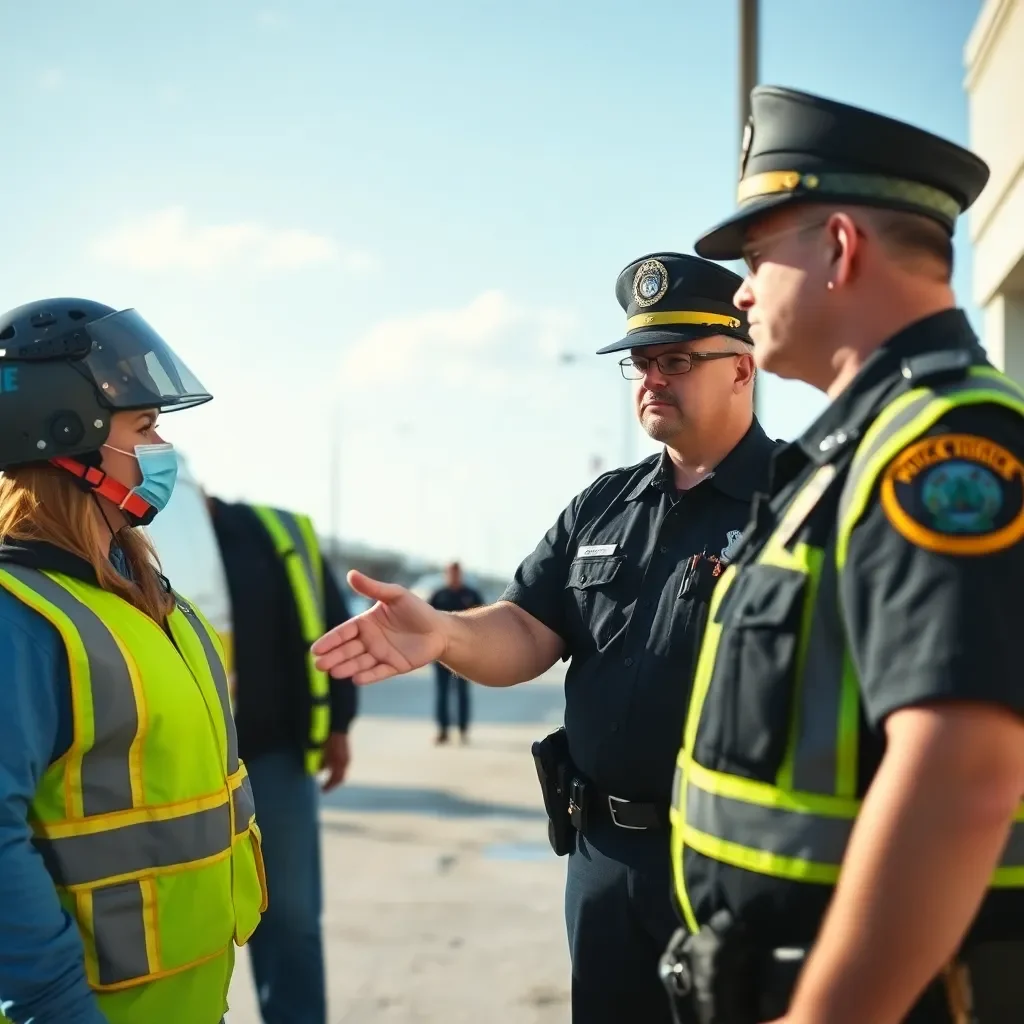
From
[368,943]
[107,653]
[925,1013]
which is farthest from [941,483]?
[368,943]

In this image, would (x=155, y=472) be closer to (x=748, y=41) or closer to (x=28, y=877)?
(x=28, y=877)

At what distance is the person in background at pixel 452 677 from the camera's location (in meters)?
12.9

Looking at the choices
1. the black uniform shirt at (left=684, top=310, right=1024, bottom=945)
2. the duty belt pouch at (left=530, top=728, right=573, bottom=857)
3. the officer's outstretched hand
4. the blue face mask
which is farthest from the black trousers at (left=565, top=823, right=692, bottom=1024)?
the blue face mask

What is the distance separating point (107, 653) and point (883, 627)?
1.41 meters

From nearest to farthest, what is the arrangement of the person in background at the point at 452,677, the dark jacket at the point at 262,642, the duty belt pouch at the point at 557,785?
1. the duty belt pouch at the point at 557,785
2. the dark jacket at the point at 262,642
3. the person in background at the point at 452,677

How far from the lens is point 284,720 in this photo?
434cm

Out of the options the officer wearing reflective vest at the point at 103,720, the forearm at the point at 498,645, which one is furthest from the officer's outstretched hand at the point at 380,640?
the officer wearing reflective vest at the point at 103,720

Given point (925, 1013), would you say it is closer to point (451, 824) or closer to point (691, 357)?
point (691, 357)

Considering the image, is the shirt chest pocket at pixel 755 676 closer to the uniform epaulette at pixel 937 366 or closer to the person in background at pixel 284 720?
the uniform epaulette at pixel 937 366

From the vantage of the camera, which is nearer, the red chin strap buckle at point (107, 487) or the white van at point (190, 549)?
the red chin strap buckle at point (107, 487)

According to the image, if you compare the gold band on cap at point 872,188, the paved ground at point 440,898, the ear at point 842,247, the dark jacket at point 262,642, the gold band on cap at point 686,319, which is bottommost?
the paved ground at point 440,898

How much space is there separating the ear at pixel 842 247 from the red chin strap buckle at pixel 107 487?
5.12ft

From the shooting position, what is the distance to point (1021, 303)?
23.3ft

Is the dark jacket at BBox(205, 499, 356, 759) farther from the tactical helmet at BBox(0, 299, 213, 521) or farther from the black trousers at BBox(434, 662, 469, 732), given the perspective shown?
the black trousers at BBox(434, 662, 469, 732)
